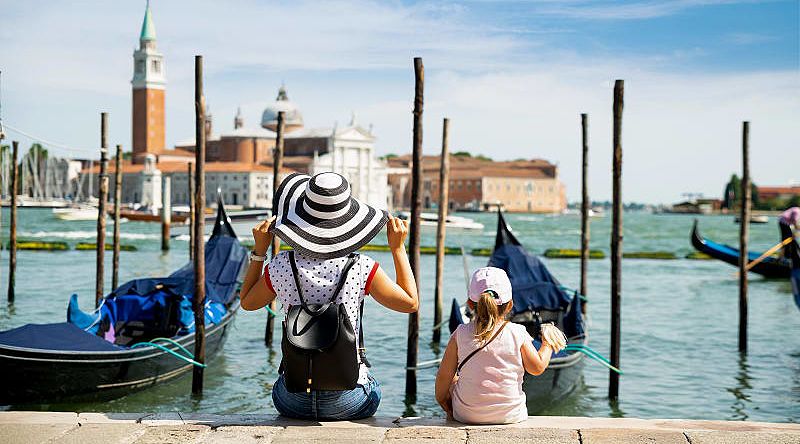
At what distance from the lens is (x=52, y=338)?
180 inches

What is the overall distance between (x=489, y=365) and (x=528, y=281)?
4.11 meters

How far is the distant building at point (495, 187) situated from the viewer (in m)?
73.5

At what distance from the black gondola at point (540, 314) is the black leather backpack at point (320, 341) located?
260 cm

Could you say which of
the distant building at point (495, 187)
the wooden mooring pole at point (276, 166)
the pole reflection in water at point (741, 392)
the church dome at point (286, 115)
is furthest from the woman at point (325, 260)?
the distant building at point (495, 187)

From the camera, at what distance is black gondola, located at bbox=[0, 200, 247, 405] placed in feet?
14.8

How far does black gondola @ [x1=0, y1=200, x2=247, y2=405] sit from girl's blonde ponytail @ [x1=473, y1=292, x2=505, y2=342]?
2553 mm

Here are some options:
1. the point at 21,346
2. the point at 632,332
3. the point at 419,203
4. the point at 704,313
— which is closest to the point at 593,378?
the point at 419,203

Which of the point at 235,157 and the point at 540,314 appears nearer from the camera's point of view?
the point at 540,314

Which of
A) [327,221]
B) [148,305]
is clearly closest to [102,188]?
[148,305]

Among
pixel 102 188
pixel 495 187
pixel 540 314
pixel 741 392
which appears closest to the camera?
pixel 540 314

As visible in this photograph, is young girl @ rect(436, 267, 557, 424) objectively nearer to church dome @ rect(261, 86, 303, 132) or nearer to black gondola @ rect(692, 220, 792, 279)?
black gondola @ rect(692, 220, 792, 279)

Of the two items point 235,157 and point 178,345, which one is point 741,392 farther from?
point 235,157

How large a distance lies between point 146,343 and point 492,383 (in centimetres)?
295

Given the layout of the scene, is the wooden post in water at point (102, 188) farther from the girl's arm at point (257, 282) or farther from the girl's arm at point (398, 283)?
the girl's arm at point (398, 283)
